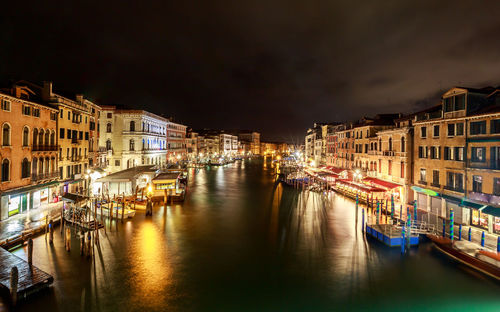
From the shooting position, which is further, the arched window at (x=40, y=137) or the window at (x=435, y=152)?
the window at (x=435, y=152)

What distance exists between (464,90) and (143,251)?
26.7 meters

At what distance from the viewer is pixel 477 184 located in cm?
2066

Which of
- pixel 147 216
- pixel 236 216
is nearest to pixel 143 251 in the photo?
pixel 147 216

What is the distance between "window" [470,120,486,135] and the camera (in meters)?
20.3

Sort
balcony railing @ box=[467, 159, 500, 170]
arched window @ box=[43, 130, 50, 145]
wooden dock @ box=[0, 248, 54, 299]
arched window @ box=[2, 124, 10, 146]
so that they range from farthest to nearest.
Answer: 1. arched window @ box=[43, 130, 50, 145]
2. arched window @ box=[2, 124, 10, 146]
3. balcony railing @ box=[467, 159, 500, 170]
4. wooden dock @ box=[0, 248, 54, 299]

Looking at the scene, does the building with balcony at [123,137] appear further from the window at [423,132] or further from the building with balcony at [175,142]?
the window at [423,132]

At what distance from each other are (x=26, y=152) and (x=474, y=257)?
32323mm

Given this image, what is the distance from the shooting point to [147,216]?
25.9 meters

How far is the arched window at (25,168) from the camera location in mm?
22047

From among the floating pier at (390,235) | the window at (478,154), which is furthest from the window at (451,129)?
the floating pier at (390,235)

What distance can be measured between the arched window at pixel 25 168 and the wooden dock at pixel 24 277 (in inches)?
404

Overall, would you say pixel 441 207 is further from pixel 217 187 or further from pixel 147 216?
pixel 217 187

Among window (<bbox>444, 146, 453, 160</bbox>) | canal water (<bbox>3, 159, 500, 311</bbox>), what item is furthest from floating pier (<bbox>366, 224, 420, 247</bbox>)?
window (<bbox>444, 146, 453, 160</bbox>)

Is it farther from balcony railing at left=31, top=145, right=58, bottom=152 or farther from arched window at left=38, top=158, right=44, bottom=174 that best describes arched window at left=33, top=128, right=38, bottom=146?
arched window at left=38, top=158, right=44, bottom=174
